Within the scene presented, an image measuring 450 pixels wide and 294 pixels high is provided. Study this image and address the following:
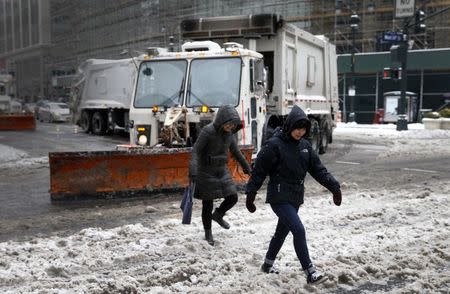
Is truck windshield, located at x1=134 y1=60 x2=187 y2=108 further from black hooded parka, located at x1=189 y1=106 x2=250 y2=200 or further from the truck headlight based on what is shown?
black hooded parka, located at x1=189 y1=106 x2=250 y2=200

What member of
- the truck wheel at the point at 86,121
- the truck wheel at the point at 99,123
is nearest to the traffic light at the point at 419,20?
the truck wheel at the point at 99,123

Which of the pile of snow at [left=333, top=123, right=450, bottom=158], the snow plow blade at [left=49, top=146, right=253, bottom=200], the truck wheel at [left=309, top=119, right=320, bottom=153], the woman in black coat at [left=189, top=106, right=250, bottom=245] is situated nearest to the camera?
the woman in black coat at [left=189, top=106, right=250, bottom=245]

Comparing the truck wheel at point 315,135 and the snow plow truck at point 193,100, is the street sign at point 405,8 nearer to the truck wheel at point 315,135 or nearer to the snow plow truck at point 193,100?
the snow plow truck at point 193,100

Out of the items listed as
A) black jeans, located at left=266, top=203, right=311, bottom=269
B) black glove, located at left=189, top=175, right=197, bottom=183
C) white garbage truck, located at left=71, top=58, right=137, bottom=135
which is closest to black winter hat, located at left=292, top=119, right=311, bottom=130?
black jeans, located at left=266, top=203, right=311, bottom=269

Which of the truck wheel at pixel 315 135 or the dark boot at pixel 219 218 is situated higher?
→ the truck wheel at pixel 315 135

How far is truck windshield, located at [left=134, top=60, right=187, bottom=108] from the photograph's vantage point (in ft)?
35.3

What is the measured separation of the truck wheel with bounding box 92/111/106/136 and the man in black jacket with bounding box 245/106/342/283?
20.6 meters

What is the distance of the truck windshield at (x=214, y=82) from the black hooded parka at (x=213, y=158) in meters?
4.20

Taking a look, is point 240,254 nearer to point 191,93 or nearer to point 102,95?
point 191,93

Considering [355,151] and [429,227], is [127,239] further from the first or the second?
[355,151]

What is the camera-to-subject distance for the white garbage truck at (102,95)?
23.7m

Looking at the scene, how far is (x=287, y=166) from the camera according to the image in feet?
16.3

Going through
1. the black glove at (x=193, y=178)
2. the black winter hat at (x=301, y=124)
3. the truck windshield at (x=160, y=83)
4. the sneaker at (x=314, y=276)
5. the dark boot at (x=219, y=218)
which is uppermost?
the truck windshield at (x=160, y=83)

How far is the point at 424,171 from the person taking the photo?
12.6 m
